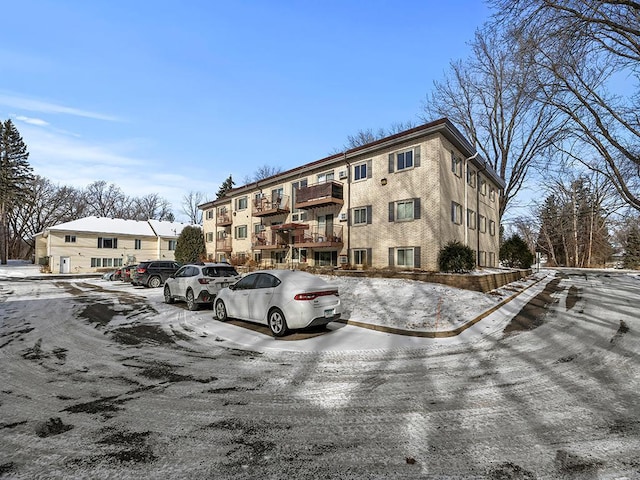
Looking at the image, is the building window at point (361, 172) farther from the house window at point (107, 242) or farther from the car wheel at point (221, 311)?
the house window at point (107, 242)

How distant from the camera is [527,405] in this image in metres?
4.16

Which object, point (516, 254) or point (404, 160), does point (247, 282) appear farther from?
point (516, 254)

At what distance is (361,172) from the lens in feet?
74.7

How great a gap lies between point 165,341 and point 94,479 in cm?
521

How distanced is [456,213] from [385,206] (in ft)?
15.0

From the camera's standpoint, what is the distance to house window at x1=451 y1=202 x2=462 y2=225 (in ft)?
67.4

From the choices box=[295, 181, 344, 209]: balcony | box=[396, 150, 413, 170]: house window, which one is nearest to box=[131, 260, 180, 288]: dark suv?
box=[295, 181, 344, 209]: balcony

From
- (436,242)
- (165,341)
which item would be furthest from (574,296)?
(165,341)

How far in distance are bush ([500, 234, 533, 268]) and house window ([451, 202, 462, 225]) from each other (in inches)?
282

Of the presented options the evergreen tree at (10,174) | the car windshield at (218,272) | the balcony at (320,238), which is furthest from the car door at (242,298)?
the evergreen tree at (10,174)

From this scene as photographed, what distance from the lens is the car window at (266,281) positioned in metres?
8.30

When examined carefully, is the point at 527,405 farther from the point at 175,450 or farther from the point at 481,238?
the point at 481,238

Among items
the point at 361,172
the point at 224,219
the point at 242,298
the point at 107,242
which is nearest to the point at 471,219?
the point at 361,172

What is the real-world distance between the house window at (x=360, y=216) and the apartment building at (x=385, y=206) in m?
0.07
